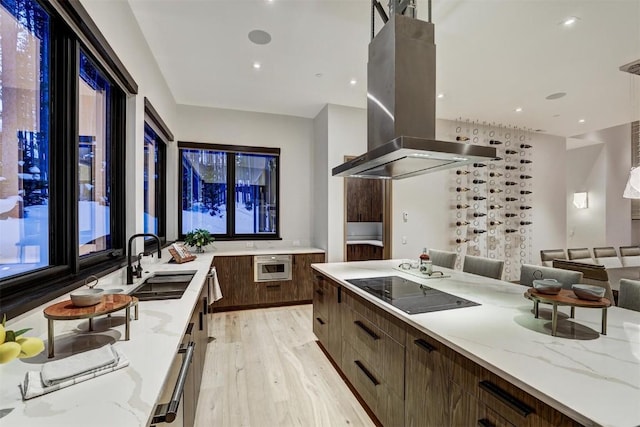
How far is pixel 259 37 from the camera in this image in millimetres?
2822

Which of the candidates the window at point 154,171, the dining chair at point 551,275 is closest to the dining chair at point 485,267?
the dining chair at point 551,275

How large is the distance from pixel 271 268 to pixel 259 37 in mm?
2972

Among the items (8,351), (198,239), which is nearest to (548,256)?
(198,239)

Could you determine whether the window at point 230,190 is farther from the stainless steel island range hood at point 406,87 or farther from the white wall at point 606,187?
the white wall at point 606,187

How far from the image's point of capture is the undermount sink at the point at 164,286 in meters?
1.87

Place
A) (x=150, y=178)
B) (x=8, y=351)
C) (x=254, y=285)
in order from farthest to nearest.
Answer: (x=254, y=285), (x=150, y=178), (x=8, y=351)

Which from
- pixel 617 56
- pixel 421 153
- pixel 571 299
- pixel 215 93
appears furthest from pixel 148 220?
pixel 617 56

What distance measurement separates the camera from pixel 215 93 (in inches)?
164

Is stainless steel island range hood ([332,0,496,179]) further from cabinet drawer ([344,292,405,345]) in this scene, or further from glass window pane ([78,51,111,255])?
glass window pane ([78,51,111,255])

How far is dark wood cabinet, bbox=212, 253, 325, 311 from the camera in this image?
4219 millimetres

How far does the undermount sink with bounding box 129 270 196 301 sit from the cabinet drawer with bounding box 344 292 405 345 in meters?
1.20

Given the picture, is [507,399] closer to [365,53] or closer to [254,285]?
[365,53]

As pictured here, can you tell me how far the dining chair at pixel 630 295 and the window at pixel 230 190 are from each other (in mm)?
4129

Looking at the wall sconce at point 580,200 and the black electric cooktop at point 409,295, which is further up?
the wall sconce at point 580,200
